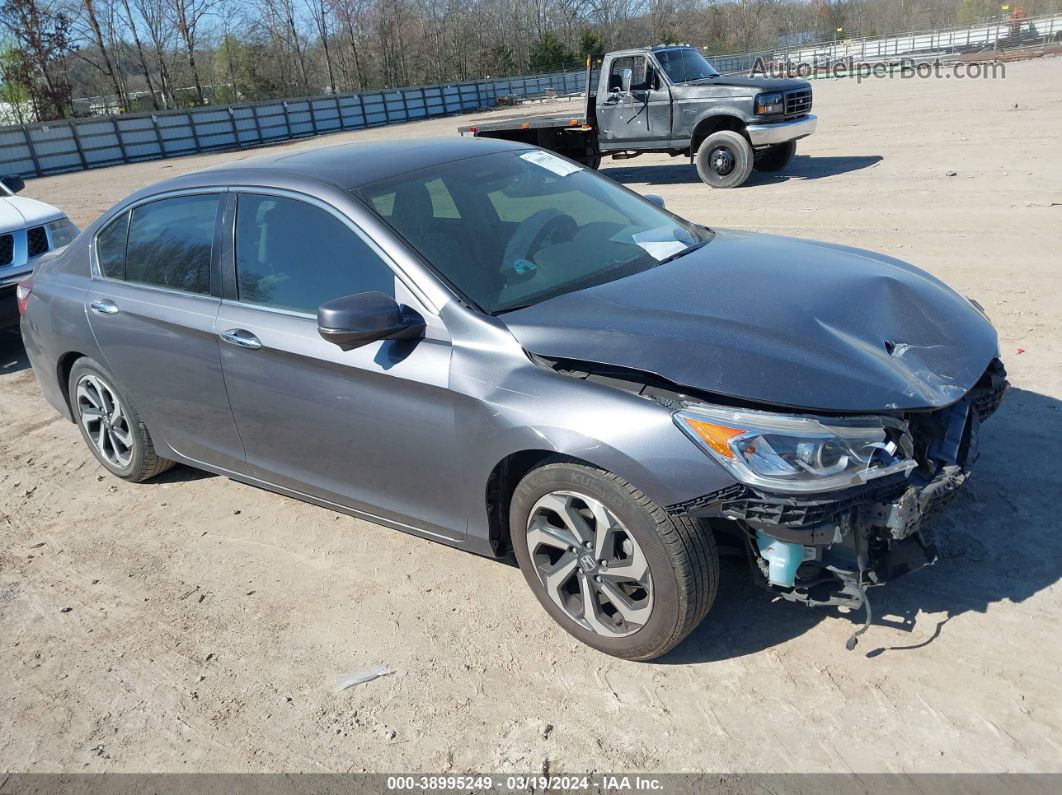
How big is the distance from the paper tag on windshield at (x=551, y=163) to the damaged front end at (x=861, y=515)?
2049mm

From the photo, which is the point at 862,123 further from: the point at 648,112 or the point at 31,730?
the point at 31,730

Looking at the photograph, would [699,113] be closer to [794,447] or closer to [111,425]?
[111,425]

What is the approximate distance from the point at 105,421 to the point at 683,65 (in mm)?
11704

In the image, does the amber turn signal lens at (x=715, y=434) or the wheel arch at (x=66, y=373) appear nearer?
the amber turn signal lens at (x=715, y=434)

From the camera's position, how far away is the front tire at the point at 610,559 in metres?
2.74

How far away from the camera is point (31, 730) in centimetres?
310

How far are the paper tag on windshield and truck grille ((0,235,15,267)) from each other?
5844mm

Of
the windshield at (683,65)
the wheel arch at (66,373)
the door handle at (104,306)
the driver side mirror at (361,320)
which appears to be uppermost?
the windshield at (683,65)

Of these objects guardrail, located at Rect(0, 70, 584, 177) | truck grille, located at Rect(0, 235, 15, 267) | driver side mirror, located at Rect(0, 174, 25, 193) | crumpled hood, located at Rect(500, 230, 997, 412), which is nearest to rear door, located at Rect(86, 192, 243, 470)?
crumpled hood, located at Rect(500, 230, 997, 412)

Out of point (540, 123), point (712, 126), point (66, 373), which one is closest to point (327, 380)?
point (66, 373)

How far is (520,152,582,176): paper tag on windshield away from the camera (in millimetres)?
4188

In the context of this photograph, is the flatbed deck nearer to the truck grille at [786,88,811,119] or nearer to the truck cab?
the truck cab

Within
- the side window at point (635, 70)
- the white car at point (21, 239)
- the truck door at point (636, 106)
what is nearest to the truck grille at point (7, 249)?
the white car at point (21, 239)

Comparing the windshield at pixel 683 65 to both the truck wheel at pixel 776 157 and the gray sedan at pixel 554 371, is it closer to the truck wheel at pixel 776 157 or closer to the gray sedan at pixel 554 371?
the truck wheel at pixel 776 157
